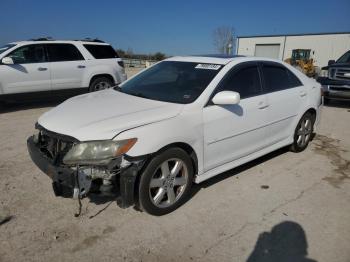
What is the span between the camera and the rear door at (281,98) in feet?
15.5

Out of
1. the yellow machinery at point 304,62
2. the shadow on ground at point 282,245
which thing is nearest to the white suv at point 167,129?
the shadow on ground at point 282,245

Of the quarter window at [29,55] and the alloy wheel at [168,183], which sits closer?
the alloy wheel at [168,183]

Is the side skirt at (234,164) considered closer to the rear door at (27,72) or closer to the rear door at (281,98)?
the rear door at (281,98)

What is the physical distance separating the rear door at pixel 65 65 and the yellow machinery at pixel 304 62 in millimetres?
18341

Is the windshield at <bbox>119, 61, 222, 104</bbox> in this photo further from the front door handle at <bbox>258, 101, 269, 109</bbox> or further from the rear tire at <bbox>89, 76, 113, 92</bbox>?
the rear tire at <bbox>89, 76, 113, 92</bbox>

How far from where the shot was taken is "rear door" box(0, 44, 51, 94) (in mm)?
8284

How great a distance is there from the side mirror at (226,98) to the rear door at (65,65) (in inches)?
252

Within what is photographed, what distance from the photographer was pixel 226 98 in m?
3.72

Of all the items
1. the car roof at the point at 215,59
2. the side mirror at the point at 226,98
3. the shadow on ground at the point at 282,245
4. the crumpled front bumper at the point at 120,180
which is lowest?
the shadow on ground at the point at 282,245

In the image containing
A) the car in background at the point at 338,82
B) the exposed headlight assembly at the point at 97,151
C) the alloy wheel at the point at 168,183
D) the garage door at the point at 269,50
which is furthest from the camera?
the garage door at the point at 269,50

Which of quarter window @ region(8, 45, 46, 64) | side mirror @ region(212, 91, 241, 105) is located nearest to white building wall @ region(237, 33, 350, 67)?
quarter window @ region(8, 45, 46, 64)

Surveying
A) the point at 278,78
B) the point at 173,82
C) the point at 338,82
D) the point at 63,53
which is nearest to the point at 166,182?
the point at 173,82

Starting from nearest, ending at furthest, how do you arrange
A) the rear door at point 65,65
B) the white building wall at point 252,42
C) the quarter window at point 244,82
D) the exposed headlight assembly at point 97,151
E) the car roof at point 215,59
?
the exposed headlight assembly at point 97,151, the quarter window at point 244,82, the car roof at point 215,59, the rear door at point 65,65, the white building wall at point 252,42

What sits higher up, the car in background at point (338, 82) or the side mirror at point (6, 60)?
the side mirror at point (6, 60)
